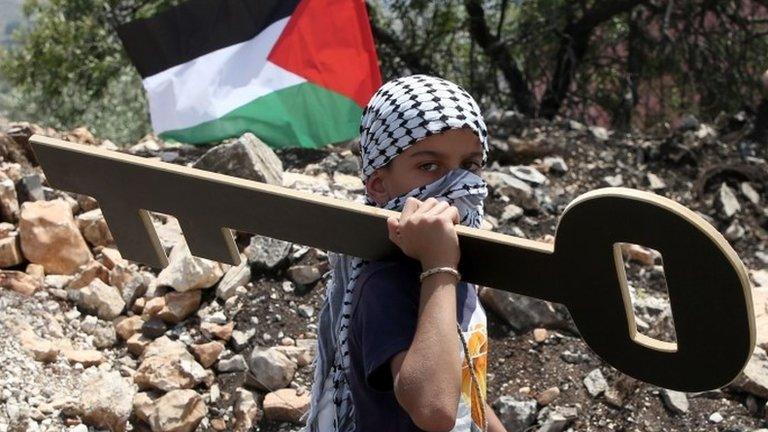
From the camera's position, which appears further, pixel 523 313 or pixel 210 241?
pixel 523 313

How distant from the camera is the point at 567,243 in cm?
133

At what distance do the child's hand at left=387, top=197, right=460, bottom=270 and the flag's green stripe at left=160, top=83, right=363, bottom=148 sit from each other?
3516mm

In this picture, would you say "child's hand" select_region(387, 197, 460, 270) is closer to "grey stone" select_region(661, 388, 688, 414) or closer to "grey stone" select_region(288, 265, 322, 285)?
"grey stone" select_region(661, 388, 688, 414)

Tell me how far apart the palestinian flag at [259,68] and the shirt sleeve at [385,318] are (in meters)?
3.43

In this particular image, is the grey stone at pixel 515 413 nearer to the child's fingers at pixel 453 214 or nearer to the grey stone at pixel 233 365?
the grey stone at pixel 233 365

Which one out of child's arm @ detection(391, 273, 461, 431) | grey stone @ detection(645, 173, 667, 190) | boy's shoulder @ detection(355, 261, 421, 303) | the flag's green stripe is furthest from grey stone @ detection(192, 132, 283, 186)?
child's arm @ detection(391, 273, 461, 431)

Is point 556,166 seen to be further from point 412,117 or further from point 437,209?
point 437,209

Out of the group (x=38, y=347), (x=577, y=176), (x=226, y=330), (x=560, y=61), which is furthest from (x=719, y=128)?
(x=38, y=347)

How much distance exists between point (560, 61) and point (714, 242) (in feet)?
23.7

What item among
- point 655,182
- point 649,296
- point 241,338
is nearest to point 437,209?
point 241,338

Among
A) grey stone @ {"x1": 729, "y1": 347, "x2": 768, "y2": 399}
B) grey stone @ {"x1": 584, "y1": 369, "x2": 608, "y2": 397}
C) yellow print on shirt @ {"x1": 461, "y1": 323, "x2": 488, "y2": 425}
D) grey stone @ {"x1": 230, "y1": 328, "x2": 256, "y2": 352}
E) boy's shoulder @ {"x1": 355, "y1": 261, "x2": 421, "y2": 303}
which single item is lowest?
grey stone @ {"x1": 729, "y1": 347, "x2": 768, "y2": 399}

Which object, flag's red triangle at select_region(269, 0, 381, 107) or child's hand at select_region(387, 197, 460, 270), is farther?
flag's red triangle at select_region(269, 0, 381, 107)

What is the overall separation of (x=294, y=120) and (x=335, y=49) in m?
0.43

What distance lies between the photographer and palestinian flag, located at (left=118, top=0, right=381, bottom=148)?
4926 mm
